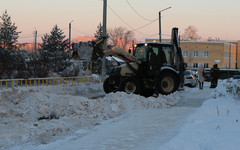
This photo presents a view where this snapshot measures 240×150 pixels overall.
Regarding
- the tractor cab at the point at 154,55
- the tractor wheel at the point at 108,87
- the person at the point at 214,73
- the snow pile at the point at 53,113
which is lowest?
the snow pile at the point at 53,113

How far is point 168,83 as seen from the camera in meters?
16.7

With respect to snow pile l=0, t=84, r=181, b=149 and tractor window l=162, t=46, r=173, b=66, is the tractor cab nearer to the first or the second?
tractor window l=162, t=46, r=173, b=66

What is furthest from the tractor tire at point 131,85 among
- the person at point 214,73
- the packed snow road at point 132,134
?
the person at point 214,73

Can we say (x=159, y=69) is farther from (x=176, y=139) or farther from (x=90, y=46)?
(x=176, y=139)

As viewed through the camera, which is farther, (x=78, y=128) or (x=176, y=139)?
(x=78, y=128)

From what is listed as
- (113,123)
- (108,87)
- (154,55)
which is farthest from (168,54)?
(113,123)

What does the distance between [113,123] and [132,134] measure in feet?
5.65

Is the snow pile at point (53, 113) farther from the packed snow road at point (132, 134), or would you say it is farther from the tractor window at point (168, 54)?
the tractor window at point (168, 54)

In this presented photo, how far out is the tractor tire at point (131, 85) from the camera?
Result: 16.2m

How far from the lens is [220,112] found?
1030 cm

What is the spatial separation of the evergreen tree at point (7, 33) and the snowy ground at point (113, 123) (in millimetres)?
25012

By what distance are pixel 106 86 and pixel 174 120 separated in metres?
8.59

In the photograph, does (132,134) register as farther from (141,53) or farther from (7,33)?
(7,33)

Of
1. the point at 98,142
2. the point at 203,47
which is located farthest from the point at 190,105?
the point at 203,47
